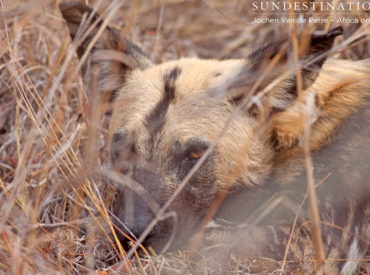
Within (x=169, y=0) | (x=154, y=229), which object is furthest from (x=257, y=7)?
(x=154, y=229)

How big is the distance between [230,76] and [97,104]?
83 centimetres

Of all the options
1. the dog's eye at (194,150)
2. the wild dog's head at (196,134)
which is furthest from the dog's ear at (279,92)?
the dog's eye at (194,150)

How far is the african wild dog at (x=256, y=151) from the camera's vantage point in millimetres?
2512

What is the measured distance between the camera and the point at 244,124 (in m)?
2.66

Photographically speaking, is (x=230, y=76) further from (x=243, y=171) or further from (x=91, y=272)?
(x=91, y=272)

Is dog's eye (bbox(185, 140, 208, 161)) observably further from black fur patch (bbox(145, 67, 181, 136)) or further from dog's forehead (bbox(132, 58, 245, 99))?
dog's forehead (bbox(132, 58, 245, 99))

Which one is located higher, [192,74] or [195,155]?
[192,74]

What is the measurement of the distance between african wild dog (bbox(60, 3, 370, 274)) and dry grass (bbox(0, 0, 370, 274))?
0.21 m

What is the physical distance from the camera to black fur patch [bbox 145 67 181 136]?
259 cm

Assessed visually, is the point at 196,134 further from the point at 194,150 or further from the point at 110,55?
the point at 110,55

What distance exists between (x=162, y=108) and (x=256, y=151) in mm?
602

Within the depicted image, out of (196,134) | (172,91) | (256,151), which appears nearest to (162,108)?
(172,91)

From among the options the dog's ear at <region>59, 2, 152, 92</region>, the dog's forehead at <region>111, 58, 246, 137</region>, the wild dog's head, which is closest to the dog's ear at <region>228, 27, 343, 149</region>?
the wild dog's head

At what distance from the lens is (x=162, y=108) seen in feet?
8.75
